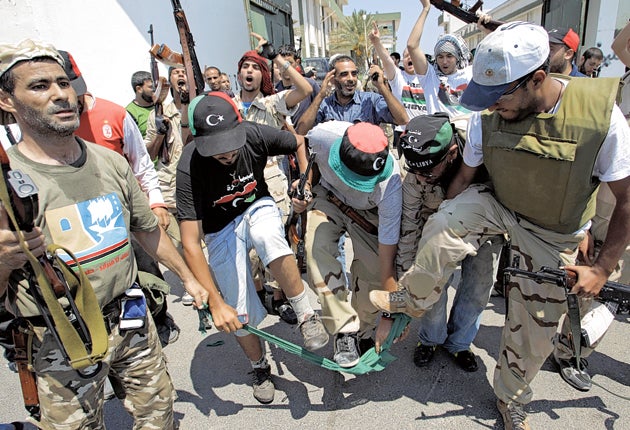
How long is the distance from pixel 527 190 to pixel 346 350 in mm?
1297

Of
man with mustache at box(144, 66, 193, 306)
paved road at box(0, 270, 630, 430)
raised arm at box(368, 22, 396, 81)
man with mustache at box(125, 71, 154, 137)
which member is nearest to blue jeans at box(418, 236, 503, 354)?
paved road at box(0, 270, 630, 430)

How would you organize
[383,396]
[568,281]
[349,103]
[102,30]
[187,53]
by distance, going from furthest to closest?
1. [102,30]
2. [187,53]
3. [349,103]
4. [383,396]
5. [568,281]

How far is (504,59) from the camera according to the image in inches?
63.3

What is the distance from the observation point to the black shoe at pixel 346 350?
226 cm

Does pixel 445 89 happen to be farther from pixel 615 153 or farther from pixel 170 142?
pixel 170 142

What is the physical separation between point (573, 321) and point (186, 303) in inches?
122

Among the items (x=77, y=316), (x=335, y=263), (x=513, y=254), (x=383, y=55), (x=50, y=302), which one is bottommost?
(x=335, y=263)

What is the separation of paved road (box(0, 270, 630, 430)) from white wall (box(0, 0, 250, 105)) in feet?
16.0

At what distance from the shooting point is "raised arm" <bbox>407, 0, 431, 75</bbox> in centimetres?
341

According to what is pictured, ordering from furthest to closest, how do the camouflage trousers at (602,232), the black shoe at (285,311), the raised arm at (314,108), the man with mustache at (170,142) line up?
the man with mustache at (170,142) → the raised arm at (314,108) → the black shoe at (285,311) → the camouflage trousers at (602,232)

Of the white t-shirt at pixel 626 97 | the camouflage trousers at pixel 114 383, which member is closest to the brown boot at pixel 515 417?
the camouflage trousers at pixel 114 383

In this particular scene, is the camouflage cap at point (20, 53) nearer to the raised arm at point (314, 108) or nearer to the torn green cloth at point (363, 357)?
the torn green cloth at point (363, 357)

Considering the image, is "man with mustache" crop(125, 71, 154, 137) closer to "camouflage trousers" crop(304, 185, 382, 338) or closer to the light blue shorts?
the light blue shorts

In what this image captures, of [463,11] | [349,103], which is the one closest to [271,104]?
[349,103]
